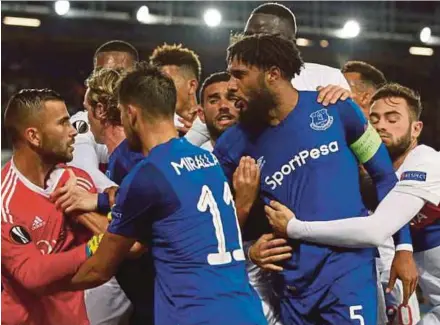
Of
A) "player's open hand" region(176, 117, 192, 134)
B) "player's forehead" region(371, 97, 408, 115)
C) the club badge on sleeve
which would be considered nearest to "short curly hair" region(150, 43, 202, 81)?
"player's open hand" region(176, 117, 192, 134)

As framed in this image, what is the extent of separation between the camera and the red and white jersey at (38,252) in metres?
2.32

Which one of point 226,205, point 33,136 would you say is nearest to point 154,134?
point 226,205

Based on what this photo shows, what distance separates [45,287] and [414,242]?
54.5 inches

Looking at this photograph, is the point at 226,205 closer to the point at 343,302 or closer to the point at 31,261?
the point at 343,302

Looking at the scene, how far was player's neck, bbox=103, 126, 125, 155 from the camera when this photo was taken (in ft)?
9.53

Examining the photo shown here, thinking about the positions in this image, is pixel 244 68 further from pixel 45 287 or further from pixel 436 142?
pixel 436 142

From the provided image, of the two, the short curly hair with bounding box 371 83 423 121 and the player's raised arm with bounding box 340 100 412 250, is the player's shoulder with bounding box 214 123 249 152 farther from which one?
the short curly hair with bounding box 371 83 423 121

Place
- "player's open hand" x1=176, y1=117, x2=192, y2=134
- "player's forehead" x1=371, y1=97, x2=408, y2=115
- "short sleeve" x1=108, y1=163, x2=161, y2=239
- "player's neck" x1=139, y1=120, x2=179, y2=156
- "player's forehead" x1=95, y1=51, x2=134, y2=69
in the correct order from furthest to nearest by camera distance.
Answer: "player's forehead" x1=95, y1=51, x2=134, y2=69 → "player's open hand" x1=176, y1=117, x2=192, y2=134 → "player's forehead" x1=371, y1=97, x2=408, y2=115 → "player's neck" x1=139, y1=120, x2=179, y2=156 → "short sleeve" x1=108, y1=163, x2=161, y2=239

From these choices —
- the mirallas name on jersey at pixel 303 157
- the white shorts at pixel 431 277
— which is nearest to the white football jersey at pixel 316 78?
the mirallas name on jersey at pixel 303 157

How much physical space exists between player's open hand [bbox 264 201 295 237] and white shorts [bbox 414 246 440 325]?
31.5 inches

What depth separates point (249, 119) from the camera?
8.08ft

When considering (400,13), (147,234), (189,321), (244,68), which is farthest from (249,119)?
(400,13)

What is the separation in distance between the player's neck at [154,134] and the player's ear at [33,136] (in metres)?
0.44

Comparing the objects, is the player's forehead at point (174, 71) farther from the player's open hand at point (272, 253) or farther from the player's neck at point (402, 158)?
the player's open hand at point (272, 253)
